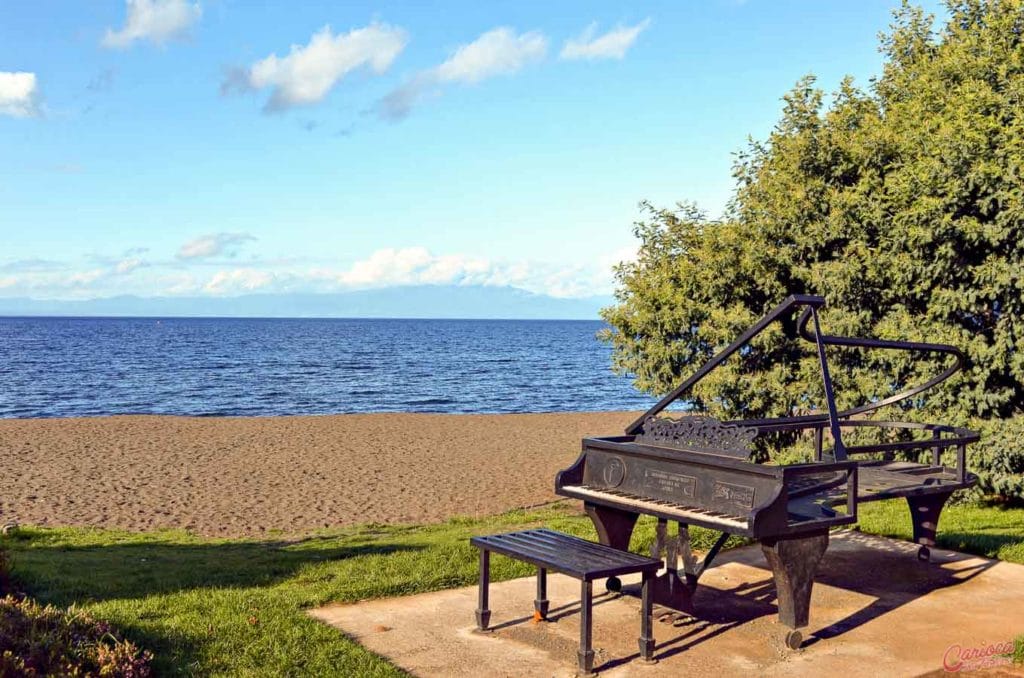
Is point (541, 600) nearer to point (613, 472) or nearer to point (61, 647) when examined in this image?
point (613, 472)

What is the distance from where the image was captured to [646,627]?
551 centimetres

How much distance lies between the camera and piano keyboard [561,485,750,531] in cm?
553

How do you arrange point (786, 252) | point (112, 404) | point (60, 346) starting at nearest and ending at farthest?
point (786, 252) < point (112, 404) < point (60, 346)

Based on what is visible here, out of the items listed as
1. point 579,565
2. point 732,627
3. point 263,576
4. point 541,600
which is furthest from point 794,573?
point 263,576

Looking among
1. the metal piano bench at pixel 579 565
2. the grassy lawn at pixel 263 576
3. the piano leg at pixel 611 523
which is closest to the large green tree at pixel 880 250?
the grassy lawn at pixel 263 576

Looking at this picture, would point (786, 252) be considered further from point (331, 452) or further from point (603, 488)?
point (331, 452)

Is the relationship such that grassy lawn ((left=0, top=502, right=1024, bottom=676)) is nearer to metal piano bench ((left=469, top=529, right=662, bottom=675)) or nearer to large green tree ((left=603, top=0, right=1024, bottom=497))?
metal piano bench ((left=469, top=529, right=662, bottom=675))

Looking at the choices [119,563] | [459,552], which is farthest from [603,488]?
[119,563]

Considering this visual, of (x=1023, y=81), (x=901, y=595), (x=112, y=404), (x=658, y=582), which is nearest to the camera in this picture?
(x=658, y=582)

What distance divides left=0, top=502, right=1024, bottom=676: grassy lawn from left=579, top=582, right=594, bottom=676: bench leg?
1119 mm

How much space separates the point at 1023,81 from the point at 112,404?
37246 millimetres

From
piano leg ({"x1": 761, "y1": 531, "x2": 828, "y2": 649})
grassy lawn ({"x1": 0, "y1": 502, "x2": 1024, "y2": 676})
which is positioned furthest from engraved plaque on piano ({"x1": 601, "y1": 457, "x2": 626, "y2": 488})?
grassy lawn ({"x1": 0, "y1": 502, "x2": 1024, "y2": 676})

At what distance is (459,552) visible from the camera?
862 cm

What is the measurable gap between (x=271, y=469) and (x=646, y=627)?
16.3 metres
